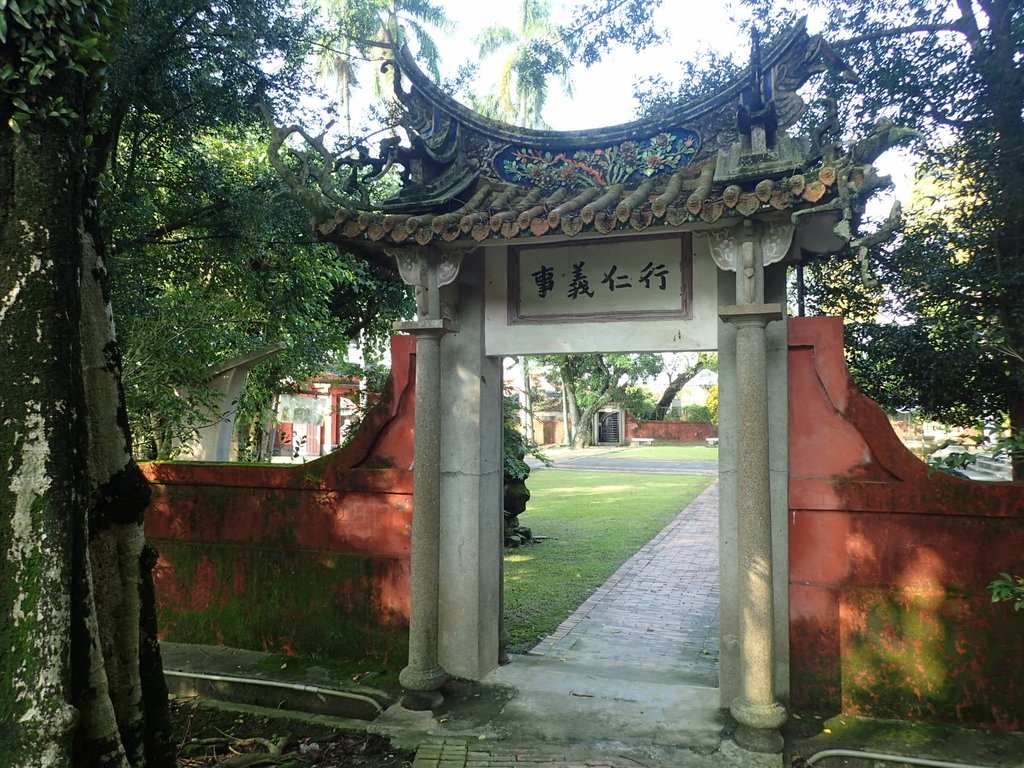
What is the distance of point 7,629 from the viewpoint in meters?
2.80

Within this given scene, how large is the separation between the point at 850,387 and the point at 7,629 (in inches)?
195

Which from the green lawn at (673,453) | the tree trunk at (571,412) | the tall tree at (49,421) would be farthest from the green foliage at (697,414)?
the tall tree at (49,421)

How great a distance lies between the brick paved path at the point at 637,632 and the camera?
4289mm

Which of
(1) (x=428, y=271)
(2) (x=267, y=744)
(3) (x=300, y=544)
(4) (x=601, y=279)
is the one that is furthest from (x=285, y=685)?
(4) (x=601, y=279)

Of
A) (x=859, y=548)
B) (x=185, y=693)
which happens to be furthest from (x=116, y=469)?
(x=859, y=548)

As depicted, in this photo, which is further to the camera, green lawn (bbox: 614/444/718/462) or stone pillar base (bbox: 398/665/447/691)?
green lawn (bbox: 614/444/718/462)

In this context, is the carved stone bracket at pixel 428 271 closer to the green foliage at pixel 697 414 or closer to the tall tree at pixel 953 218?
the tall tree at pixel 953 218

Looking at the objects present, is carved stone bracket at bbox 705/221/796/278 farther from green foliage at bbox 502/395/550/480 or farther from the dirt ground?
green foliage at bbox 502/395/550/480

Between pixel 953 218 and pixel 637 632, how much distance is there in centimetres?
541

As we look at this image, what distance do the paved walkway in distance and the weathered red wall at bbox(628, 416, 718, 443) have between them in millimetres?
35359

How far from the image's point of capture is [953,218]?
7195 millimetres

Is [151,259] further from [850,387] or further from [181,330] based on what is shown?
[850,387]

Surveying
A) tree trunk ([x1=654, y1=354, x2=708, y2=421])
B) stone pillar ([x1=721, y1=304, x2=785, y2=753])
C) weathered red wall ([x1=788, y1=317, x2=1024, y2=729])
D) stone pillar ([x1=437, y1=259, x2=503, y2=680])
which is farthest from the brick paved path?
tree trunk ([x1=654, y1=354, x2=708, y2=421])

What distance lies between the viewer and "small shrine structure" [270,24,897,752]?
4.52m
